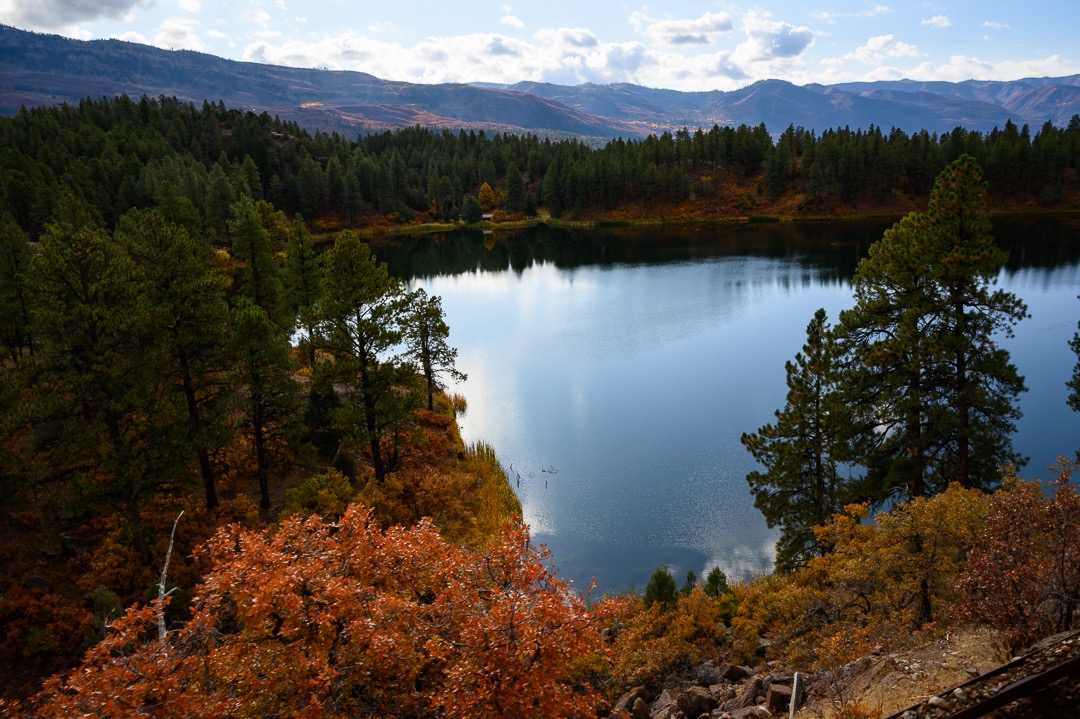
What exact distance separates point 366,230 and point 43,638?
397 feet

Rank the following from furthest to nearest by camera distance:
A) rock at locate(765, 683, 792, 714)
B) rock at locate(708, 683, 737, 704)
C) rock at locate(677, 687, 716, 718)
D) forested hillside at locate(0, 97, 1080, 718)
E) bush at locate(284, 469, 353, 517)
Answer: bush at locate(284, 469, 353, 517), rock at locate(708, 683, 737, 704), rock at locate(677, 687, 716, 718), rock at locate(765, 683, 792, 714), forested hillside at locate(0, 97, 1080, 718)

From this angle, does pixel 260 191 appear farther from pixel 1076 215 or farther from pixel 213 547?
pixel 1076 215

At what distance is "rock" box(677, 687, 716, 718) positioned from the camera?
1475cm

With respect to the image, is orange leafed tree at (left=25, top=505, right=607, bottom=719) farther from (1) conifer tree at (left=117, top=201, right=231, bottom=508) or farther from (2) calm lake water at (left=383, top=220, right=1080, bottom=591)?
(2) calm lake water at (left=383, top=220, right=1080, bottom=591)

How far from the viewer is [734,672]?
657 inches

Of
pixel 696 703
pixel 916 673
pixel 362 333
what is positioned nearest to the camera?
pixel 916 673

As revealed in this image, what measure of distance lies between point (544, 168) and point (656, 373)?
125 meters

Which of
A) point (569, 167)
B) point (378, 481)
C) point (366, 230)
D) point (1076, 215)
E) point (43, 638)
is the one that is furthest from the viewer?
point (569, 167)

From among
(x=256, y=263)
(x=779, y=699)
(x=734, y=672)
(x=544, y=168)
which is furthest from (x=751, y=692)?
(x=544, y=168)

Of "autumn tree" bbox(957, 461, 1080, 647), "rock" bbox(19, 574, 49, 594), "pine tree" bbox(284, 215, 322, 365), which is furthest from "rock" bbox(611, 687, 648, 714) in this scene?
"pine tree" bbox(284, 215, 322, 365)

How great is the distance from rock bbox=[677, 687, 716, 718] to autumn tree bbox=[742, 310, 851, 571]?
900 centimetres

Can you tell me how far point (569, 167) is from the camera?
143500 millimetres

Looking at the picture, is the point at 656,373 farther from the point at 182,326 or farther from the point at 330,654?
the point at 330,654

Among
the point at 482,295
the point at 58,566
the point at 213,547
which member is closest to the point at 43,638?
the point at 58,566
